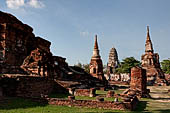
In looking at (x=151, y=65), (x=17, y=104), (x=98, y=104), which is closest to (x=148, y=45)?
(x=151, y=65)

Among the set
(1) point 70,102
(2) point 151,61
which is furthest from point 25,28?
(2) point 151,61

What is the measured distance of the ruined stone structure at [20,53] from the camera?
623 inches

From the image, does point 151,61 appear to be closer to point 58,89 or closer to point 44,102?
point 58,89

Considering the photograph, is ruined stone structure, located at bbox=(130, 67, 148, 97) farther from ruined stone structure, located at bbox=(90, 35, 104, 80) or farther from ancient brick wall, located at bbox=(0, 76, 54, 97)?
ruined stone structure, located at bbox=(90, 35, 104, 80)

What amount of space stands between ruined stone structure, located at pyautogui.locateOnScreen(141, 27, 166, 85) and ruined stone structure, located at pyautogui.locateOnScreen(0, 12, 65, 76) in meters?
17.9

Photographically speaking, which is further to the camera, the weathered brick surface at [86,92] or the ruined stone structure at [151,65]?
the ruined stone structure at [151,65]

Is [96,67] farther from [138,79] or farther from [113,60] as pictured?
[113,60]

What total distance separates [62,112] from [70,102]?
1513 mm

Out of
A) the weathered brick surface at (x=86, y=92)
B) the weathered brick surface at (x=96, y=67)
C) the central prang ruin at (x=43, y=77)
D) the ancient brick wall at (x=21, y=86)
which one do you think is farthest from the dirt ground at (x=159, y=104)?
the weathered brick surface at (x=96, y=67)

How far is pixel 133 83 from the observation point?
1438 cm

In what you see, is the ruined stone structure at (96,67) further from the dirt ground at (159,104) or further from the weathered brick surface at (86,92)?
the weathered brick surface at (86,92)

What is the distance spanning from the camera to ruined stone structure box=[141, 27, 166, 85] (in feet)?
105

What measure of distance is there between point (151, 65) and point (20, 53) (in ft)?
78.1

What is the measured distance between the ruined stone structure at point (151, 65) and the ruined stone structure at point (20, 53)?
58.6ft
